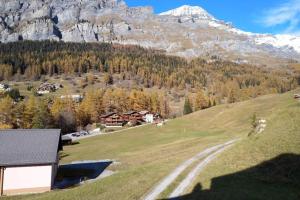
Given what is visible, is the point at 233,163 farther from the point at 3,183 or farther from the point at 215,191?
the point at 3,183

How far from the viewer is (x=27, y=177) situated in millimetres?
46750

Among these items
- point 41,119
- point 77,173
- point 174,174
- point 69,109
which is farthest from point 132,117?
point 174,174

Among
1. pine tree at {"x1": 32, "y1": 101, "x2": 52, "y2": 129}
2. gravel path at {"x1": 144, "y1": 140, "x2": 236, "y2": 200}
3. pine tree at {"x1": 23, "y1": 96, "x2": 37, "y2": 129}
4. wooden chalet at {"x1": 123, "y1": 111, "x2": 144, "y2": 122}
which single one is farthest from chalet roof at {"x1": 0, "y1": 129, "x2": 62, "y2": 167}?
wooden chalet at {"x1": 123, "y1": 111, "x2": 144, "y2": 122}

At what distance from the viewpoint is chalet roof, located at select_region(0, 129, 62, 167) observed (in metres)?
46.9

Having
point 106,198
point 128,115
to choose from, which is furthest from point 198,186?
point 128,115

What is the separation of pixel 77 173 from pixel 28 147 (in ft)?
42.3

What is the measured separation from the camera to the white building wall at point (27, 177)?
45844 millimetres

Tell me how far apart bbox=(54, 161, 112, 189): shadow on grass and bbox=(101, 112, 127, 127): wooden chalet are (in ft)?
268

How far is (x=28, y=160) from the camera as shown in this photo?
47.0 metres

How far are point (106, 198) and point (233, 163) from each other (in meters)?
16.1

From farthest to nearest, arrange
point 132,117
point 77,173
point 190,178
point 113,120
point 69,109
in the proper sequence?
point 132,117 < point 113,120 < point 69,109 < point 77,173 < point 190,178

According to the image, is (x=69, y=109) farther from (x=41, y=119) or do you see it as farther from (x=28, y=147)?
(x=28, y=147)

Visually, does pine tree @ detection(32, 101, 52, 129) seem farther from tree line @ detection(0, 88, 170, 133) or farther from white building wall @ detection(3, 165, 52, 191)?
white building wall @ detection(3, 165, 52, 191)

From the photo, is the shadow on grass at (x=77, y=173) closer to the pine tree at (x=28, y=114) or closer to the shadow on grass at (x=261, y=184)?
the shadow on grass at (x=261, y=184)
